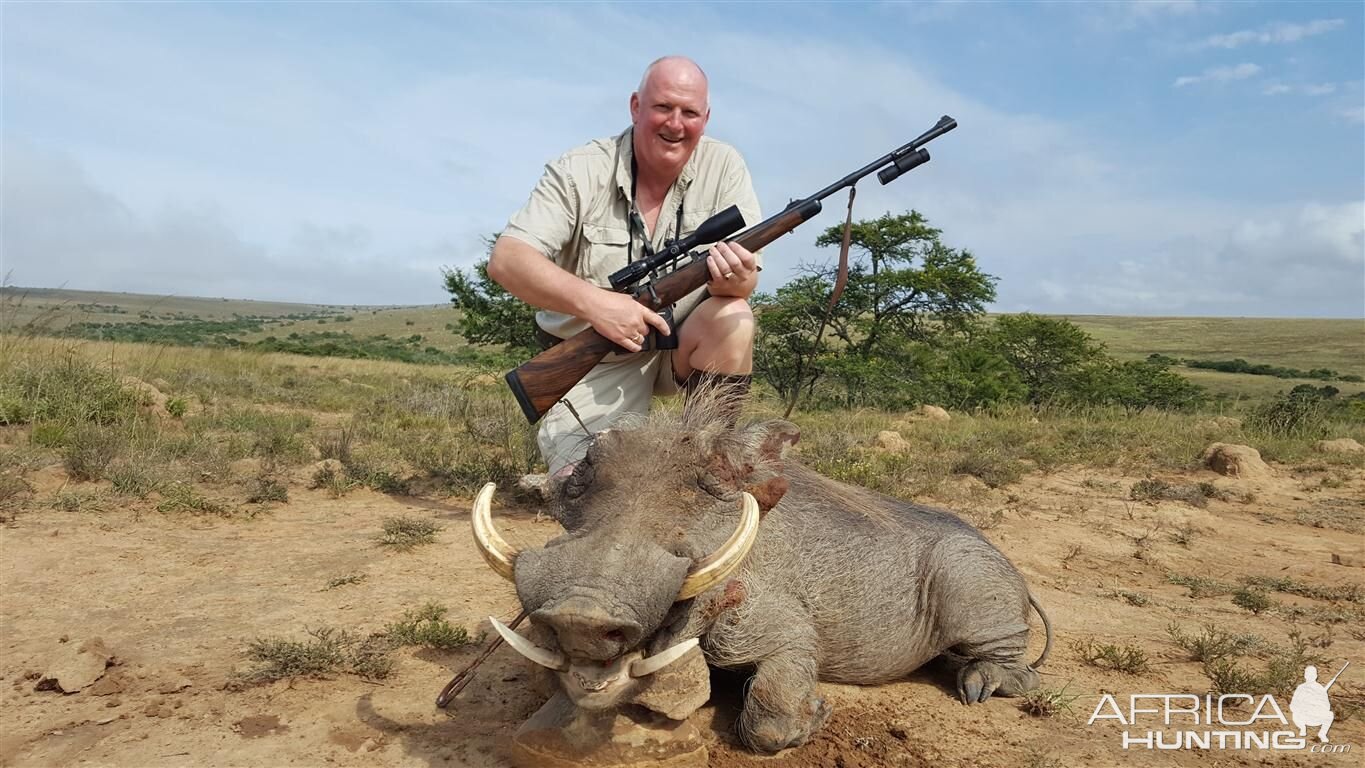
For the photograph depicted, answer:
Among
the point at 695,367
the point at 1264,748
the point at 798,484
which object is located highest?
the point at 695,367

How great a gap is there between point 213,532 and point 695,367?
3.17 meters

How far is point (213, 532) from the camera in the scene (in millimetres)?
5262

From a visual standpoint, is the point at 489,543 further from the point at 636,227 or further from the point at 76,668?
the point at 636,227

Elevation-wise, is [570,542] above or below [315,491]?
above

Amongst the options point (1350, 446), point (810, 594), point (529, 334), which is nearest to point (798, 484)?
point (810, 594)

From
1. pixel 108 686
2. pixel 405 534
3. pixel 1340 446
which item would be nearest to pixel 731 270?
pixel 405 534

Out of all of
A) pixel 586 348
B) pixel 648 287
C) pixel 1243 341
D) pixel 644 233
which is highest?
pixel 644 233

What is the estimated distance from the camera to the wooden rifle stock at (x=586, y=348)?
4332 mm

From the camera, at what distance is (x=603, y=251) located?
493 cm

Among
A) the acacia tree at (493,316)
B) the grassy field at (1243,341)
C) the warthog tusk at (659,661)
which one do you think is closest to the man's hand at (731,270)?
the warthog tusk at (659,661)

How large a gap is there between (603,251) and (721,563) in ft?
9.41

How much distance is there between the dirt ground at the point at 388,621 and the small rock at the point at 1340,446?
12.3 ft

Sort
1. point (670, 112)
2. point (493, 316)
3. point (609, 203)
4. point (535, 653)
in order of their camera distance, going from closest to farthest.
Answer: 1. point (535, 653)
2. point (670, 112)
3. point (609, 203)
4. point (493, 316)

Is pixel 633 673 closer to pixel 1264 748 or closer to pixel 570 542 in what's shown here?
pixel 570 542
